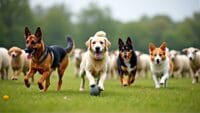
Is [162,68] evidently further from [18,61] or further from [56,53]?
[18,61]

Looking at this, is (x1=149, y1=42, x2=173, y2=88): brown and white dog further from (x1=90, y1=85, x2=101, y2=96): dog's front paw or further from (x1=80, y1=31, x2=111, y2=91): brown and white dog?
(x1=90, y1=85, x2=101, y2=96): dog's front paw

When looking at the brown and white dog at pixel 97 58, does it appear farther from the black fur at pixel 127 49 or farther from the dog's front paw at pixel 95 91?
the black fur at pixel 127 49

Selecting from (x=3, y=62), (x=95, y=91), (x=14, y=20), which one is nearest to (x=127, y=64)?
(x=3, y=62)

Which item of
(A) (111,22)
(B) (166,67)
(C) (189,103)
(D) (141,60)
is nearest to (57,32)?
(A) (111,22)

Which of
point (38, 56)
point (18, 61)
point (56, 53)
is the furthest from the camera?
point (18, 61)

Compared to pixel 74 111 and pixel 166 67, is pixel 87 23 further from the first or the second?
pixel 74 111

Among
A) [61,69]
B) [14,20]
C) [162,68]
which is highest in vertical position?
[14,20]

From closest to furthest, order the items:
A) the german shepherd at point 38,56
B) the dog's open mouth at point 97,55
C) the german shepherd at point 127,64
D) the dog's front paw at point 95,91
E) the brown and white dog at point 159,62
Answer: the dog's front paw at point 95,91 → the german shepherd at point 38,56 → the dog's open mouth at point 97,55 → the brown and white dog at point 159,62 → the german shepherd at point 127,64

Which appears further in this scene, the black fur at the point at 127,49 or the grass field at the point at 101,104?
the black fur at the point at 127,49

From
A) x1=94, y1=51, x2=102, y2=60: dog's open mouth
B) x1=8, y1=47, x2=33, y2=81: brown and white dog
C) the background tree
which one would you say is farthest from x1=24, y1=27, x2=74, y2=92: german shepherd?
the background tree

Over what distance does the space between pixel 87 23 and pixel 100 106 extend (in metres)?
123

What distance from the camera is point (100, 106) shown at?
12.9m

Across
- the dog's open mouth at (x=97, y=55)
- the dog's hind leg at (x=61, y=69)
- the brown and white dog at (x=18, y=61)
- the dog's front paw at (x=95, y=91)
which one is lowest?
the dog's front paw at (x=95, y=91)

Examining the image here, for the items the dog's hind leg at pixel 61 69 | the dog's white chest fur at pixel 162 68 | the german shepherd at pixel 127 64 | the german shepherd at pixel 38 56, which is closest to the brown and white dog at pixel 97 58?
the german shepherd at pixel 38 56
